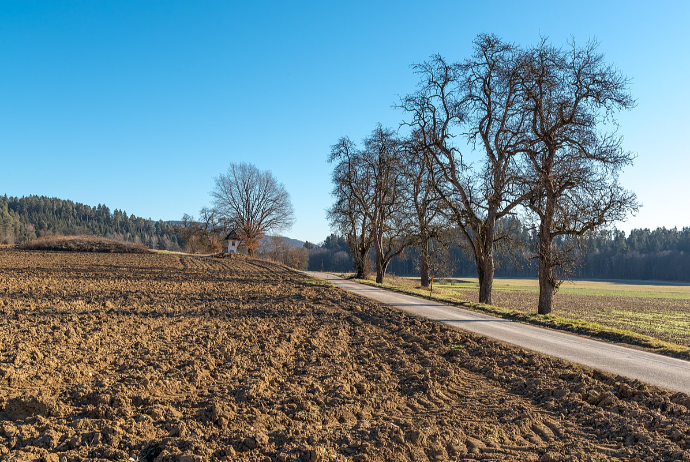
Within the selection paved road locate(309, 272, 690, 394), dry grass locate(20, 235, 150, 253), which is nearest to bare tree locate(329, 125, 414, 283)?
paved road locate(309, 272, 690, 394)

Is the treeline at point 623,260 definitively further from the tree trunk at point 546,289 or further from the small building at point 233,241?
the tree trunk at point 546,289

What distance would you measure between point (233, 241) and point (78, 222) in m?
97.1

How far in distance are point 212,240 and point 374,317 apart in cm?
5798

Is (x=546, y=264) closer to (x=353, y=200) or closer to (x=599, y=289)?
(x=353, y=200)

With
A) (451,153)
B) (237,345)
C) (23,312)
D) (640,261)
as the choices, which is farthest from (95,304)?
(640,261)

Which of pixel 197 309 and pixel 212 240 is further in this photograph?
pixel 212 240

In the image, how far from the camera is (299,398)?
656 centimetres

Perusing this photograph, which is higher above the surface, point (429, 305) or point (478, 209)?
point (478, 209)

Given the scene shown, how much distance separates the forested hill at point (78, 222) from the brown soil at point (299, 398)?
114745mm

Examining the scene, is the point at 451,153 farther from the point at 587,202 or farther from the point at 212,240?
the point at 212,240

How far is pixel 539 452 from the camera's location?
5.29 meters

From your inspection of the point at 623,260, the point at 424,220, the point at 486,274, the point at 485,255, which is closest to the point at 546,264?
the point at 485,255

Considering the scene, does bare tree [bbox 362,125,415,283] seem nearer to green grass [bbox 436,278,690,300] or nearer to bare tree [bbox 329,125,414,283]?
bare tree [bbox 329,125,414,283]

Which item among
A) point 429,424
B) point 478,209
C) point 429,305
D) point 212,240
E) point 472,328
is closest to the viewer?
point 429,424
